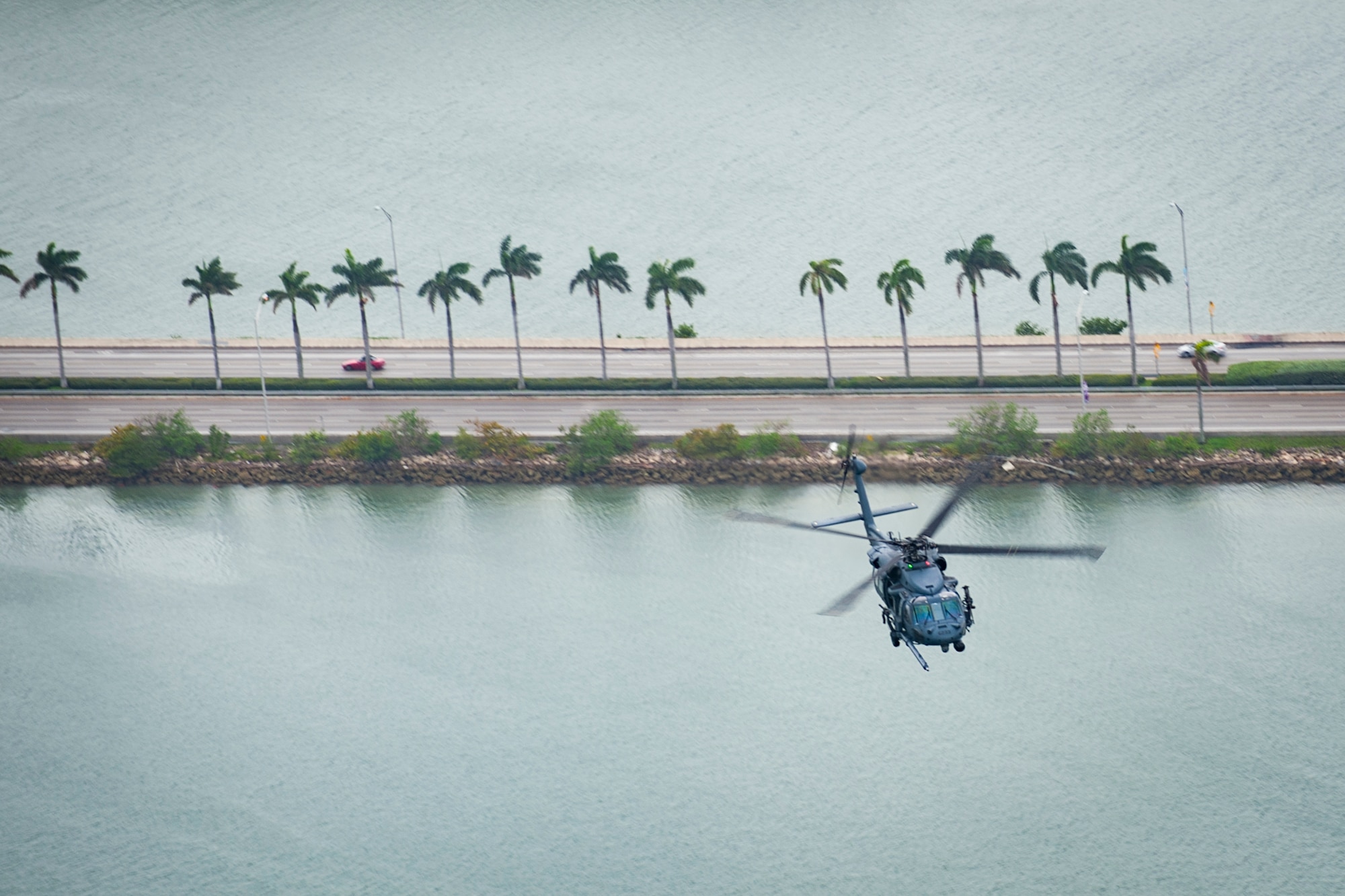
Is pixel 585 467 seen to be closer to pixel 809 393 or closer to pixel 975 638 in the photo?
pixel 809 393

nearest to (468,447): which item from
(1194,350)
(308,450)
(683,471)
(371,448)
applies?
(371,448)

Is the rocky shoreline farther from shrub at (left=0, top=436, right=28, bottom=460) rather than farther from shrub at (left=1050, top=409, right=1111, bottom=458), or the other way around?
shrub at (left=1050, top=409, right=1111, bottom=458)

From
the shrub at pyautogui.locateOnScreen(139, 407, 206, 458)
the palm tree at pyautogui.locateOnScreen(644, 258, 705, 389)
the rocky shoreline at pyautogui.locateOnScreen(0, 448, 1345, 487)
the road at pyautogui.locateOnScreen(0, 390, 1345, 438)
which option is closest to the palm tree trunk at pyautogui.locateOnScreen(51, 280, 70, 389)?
the road at pyautogui.locateOnScreen(0, 390, 1345, 438)

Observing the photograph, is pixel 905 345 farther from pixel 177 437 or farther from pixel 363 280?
pixel 177 437

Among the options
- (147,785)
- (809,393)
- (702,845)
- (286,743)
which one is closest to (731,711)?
(702,845)

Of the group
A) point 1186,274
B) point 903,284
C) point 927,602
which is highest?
point 903,284

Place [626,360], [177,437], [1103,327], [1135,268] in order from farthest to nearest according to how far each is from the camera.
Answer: [626,360], [1103,327], [1135,268], [177,437]

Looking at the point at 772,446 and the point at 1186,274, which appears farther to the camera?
the point at 1186,274
